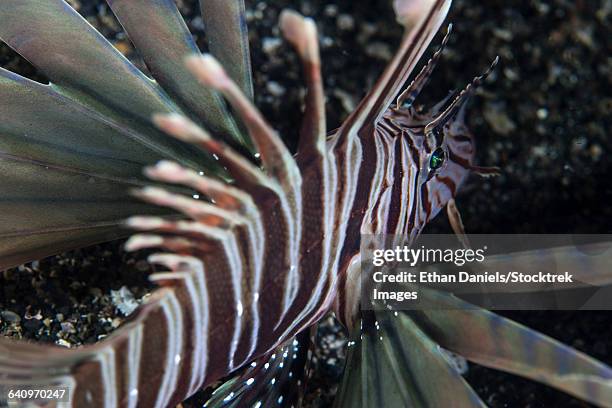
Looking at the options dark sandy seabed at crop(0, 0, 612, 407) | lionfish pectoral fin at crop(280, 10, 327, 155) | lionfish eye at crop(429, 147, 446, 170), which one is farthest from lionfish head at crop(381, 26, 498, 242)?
dark sandy seabed at crop(0, 0, 612, 407)

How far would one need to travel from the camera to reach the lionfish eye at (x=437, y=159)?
160cm

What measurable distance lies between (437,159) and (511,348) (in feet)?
2.07

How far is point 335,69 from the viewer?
2584mm

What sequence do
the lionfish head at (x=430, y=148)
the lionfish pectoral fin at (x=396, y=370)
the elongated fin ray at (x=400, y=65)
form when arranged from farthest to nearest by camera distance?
the lionfish head at (x=430, y=148)
the lionfish pectoral fin at (x=396, y=370)
the elongated fin ray at (x=400, y=65)

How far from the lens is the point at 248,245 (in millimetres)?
1172

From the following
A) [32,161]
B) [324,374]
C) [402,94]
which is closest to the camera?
[32,161]

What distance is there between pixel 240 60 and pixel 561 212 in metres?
1.46

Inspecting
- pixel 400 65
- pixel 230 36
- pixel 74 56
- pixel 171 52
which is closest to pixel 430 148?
pixel 400 65

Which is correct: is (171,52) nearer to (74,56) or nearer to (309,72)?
(74,56)

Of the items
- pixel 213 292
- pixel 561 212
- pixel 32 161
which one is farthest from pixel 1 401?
pixel 561 212

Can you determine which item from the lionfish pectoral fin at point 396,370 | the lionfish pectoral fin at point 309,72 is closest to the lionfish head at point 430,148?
the lionfish pectoral fin at point 396,370

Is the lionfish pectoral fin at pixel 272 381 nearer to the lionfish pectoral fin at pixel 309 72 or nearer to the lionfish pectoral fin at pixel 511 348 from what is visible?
the lionfish pectoral fin at pixel 511 348

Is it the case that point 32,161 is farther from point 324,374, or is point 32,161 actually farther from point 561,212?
point 561,212

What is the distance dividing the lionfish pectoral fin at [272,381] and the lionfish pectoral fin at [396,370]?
152 millimetres
